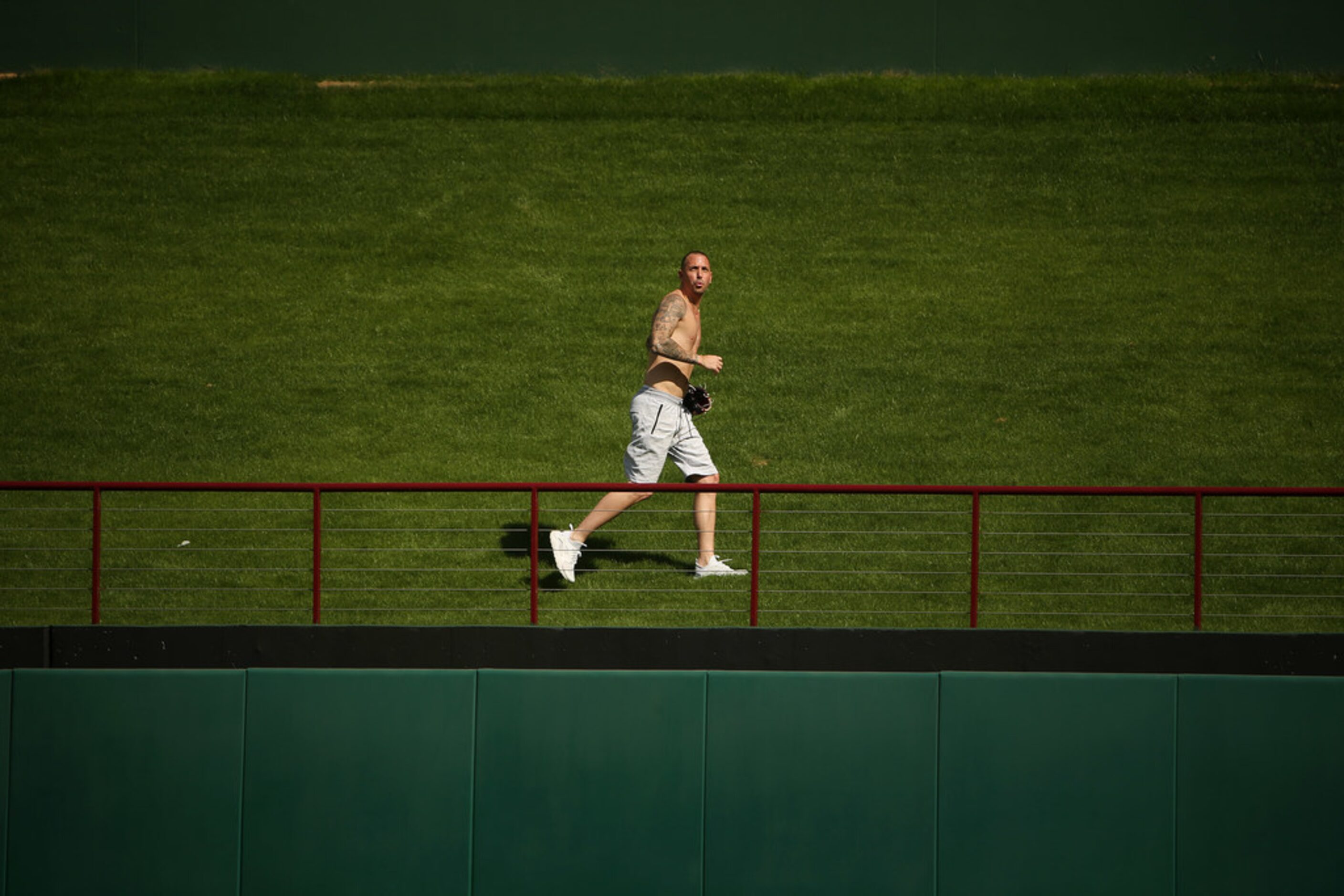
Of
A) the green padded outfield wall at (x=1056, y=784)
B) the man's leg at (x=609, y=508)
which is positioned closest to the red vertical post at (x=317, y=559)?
the man's leg at (x=609, y=508)

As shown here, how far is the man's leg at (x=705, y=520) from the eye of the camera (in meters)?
9.98

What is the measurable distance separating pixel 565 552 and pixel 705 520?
1.06 meters

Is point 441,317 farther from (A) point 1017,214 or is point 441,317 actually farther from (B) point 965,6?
(B) point 965,6

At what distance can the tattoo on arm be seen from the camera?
32.8 ft

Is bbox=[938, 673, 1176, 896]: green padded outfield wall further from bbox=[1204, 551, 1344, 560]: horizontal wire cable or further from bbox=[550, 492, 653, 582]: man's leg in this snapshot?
bbox=[1204, 551, 1344, 560]: horizontal wire cable

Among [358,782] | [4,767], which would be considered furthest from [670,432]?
[4,767]

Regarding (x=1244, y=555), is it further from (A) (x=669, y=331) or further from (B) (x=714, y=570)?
(A) (x=669, y=331)

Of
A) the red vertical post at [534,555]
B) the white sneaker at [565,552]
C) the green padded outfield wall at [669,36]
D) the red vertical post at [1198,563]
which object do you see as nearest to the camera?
the red vertical post at [534,555]

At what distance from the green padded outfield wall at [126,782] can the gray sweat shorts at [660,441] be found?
342cm

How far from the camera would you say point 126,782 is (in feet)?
25.7

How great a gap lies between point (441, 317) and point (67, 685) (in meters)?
8.15

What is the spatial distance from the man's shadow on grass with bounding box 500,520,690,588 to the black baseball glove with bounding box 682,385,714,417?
43.9 inches

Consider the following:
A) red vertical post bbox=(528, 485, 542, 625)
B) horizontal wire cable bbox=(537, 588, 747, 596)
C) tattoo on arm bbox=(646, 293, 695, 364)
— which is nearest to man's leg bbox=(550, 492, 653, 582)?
horizontal wire cable bbox=(537, 588, 747, 596)

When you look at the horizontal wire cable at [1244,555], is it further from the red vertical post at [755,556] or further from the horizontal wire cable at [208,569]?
the horizontal wire cable at [208,569]
